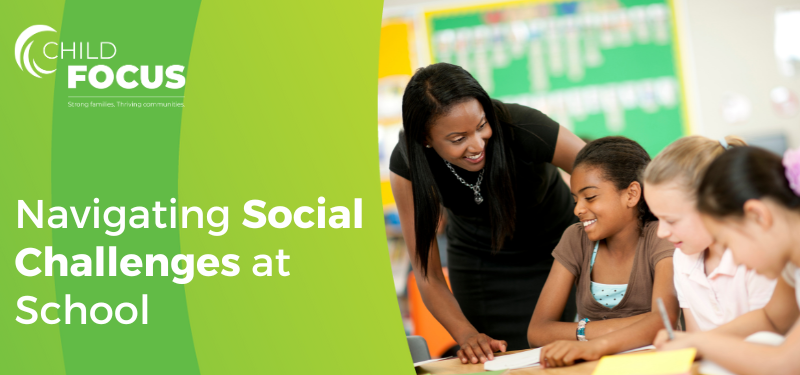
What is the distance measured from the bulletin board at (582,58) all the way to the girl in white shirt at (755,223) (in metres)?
2.91

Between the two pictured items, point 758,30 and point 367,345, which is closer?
point 367,345

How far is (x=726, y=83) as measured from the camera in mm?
3490

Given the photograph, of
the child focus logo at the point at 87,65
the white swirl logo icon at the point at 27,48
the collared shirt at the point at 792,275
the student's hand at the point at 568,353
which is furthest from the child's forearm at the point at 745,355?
the white swirl logo icon at the point at 27,48

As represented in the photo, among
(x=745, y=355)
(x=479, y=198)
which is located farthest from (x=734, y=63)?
(x=745, y=355)

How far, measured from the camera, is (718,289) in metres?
1.07

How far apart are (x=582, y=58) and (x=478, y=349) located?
2.74m

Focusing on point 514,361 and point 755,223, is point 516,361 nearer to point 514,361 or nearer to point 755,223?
point 514,361

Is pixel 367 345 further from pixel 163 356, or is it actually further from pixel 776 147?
pixel 776 147

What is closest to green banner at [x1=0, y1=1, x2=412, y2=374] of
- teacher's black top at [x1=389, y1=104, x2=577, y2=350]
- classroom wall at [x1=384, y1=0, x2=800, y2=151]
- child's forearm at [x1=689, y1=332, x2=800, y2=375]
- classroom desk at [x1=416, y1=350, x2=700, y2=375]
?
classroom desk at [x1=416, y1=350, x2=700, y2=375]

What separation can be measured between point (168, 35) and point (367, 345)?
1.96ft

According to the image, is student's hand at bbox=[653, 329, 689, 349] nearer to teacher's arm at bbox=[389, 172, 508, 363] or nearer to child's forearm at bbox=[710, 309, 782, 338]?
child's forearm at bbox=[710, 309, 782, 338]

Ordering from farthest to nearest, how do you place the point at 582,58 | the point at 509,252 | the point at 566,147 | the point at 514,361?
the point at 582,58 → the point at 509,252 → the point at 566,147 → the point at 514,361

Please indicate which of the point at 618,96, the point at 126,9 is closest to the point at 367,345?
the point at 126,9

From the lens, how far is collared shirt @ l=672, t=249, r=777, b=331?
1012 millimetres
